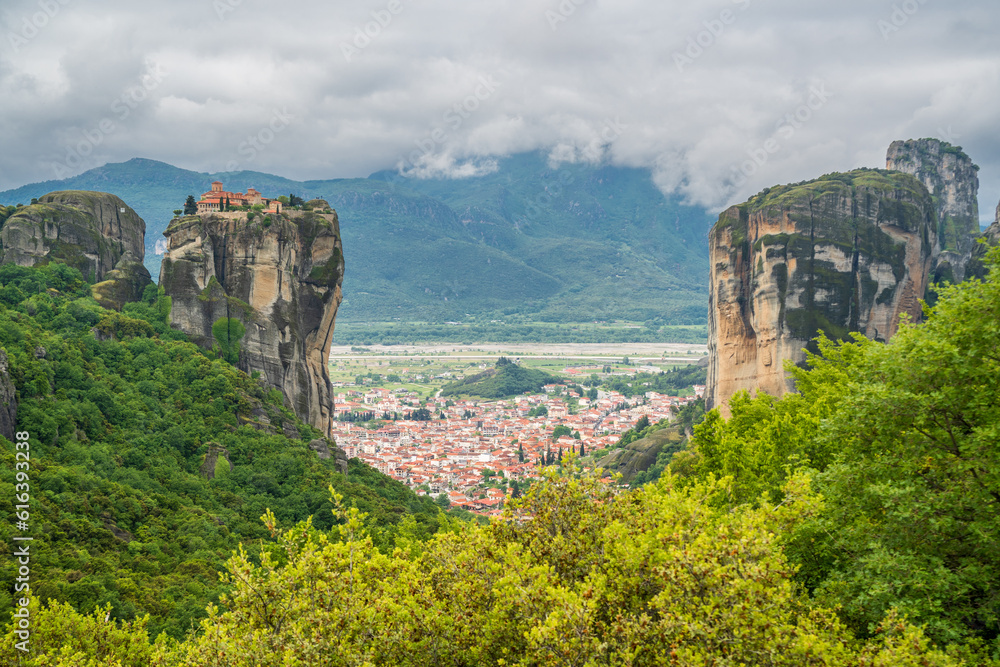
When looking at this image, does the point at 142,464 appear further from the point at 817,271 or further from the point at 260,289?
the point at 817,271

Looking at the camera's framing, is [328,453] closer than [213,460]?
No

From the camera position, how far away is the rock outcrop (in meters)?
41.5

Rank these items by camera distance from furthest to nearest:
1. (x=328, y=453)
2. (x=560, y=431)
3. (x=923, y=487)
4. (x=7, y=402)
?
(x=560, y=431), (x=328, y=453), (x=7, y=402), (x=923, y=487)

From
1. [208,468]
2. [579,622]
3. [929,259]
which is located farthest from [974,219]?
[579,622]

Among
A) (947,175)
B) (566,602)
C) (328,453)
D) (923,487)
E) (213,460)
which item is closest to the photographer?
(566,602)

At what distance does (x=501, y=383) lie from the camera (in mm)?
151000

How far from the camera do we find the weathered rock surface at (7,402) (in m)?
27.5

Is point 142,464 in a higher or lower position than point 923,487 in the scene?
lower

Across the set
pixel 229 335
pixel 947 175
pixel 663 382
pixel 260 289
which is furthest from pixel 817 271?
pixel 663 382

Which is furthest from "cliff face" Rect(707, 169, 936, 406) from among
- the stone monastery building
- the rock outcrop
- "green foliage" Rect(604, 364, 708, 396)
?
"green foliage" Rect(604, 364, 708, 396)

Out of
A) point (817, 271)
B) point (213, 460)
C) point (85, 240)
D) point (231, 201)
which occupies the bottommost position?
point (213, 460)

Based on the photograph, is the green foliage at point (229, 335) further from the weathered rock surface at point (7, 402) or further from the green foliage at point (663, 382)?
the green foliage at point (663, 382)

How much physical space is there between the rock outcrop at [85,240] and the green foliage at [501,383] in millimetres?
101808

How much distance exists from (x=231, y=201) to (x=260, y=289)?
12.9m
